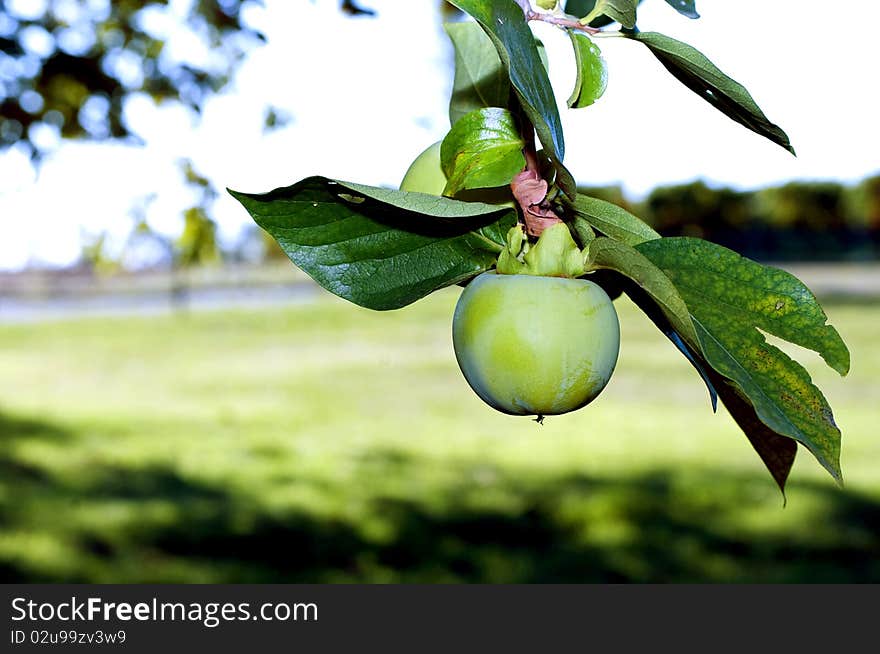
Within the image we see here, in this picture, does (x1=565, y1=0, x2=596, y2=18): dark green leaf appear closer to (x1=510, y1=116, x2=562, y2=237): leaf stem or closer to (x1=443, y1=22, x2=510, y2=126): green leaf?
(x1=443, y1=22, x2=510, y2=126): green leaf

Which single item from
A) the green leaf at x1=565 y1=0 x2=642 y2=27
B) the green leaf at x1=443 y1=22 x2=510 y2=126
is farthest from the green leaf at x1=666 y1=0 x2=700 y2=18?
the green leaf at x1=443 y1=22 x2=510 y2=126

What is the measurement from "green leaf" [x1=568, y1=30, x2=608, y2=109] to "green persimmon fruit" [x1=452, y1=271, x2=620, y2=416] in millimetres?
136

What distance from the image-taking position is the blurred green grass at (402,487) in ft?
13.4

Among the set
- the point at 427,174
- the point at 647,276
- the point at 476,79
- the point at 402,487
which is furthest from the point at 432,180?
the point at 402,487

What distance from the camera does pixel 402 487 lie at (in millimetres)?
5227

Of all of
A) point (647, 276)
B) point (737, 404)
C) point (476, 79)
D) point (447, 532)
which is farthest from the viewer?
point (447, 532)

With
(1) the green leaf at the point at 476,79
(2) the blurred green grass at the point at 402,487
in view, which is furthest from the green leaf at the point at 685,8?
(2) the blurred green grass at the point at 402,487

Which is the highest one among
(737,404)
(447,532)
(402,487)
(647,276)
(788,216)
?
(647,276)

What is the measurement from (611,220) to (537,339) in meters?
0.10

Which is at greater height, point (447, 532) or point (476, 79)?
point (476, 79)

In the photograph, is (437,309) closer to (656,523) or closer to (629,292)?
(656,523)

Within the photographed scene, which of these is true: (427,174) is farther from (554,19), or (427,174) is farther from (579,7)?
(579,7)

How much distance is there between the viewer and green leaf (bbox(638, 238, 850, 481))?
0.57 m

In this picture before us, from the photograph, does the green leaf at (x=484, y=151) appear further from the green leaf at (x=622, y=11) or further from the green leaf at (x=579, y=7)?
the green leaf at (x=579, y=7)
